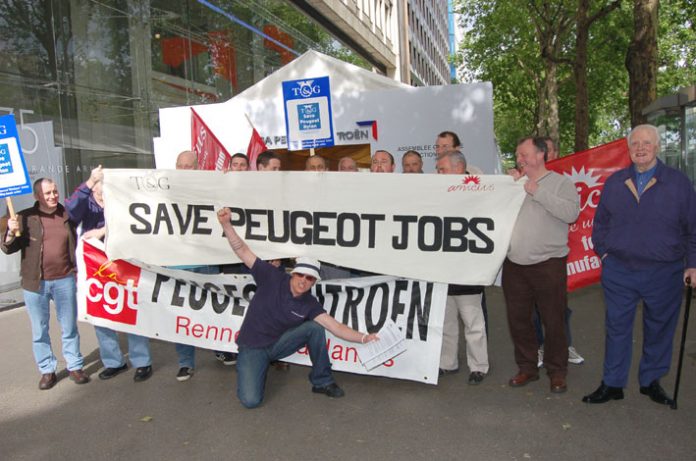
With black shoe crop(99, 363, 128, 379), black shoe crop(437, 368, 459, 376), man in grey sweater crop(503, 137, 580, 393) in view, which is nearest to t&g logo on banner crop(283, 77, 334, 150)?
man in grey sweater crop(503, 137, 580, 393)

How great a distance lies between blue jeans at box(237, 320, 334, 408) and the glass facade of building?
Result: 6.65 m

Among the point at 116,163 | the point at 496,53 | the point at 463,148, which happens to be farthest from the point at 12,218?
the point at 496,53

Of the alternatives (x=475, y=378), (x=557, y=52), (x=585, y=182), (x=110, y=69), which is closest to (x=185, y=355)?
(x=475, y=378)

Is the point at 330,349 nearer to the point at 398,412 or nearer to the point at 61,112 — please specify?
the point at 398,412

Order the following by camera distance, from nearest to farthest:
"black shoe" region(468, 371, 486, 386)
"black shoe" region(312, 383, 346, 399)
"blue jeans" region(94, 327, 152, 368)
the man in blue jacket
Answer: the man in blue jacket
"black shoe" region(312, 383, 346, 399)
"black shoe" region(468, 371, 486, 386)
"blue jeans" region(94, 327, 152, 368)

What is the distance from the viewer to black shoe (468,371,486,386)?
5.18m

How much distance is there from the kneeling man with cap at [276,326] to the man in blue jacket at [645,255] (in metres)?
1.82

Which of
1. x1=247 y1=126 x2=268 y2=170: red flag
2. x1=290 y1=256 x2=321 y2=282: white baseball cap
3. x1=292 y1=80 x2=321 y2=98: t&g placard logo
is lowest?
x1=290 y1=256 x2=321 y2=282: white baseball cap

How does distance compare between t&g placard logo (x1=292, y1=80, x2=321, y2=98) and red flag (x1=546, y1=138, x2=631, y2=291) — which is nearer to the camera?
t&g placard logo (x1=292, y1=80, x2=321, y2=98)

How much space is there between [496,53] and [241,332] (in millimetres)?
29540

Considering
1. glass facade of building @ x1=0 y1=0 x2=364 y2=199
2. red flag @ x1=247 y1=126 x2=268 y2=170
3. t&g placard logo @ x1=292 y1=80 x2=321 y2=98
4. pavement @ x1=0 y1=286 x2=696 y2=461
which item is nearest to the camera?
pavement @ x1=0 y1=286 x2=696 y2=461

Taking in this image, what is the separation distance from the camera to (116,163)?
485 inches

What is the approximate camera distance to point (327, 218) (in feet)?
16.8

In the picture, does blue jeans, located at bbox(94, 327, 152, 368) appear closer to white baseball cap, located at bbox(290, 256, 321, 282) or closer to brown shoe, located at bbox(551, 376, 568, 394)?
white baseball cap, located at bbox(290, 256, 321, 282)
